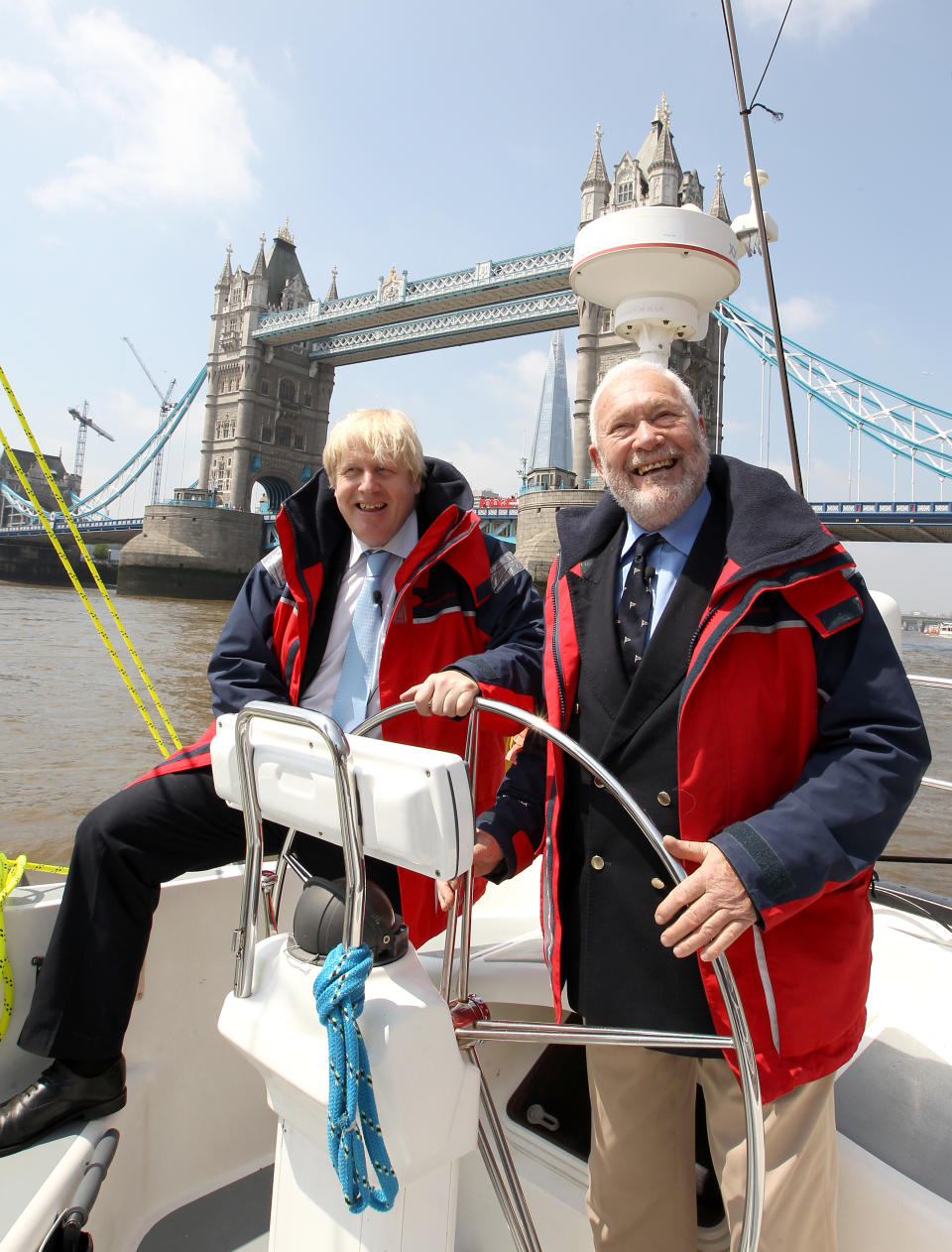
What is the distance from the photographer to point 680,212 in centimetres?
288

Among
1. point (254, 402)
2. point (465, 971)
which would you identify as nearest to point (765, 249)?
point (465, 971)

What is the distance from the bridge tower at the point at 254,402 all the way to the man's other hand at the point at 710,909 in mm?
42531

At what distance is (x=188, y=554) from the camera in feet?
111

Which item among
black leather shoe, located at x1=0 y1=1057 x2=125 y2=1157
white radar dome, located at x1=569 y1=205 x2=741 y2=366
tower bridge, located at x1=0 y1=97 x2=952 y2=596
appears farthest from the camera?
tower bridge, located at x1=0 y1=97 x2=952 y2=596

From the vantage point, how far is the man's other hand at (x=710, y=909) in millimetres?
823

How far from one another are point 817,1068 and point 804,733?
371mm

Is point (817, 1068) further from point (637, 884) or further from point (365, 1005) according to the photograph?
point (365, 1005)

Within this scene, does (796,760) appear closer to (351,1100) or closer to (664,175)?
(351,1100)

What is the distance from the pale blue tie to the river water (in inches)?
120

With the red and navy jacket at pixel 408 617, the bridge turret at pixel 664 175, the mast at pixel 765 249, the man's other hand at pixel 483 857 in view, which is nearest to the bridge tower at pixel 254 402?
the bridge turret at pixel 664 175

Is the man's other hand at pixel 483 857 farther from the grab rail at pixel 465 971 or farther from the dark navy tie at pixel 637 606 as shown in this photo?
the dark navy tie at pixel 637 606

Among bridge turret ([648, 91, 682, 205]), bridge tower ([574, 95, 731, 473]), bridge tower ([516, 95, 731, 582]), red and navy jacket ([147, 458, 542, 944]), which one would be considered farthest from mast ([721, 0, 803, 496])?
bridge turret ([648, 91, 682, 205])

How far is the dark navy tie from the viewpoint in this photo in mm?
1065

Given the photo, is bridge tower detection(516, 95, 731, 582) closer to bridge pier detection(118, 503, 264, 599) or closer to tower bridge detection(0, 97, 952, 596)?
tower bridge detection(0, 97, 952, 596)
